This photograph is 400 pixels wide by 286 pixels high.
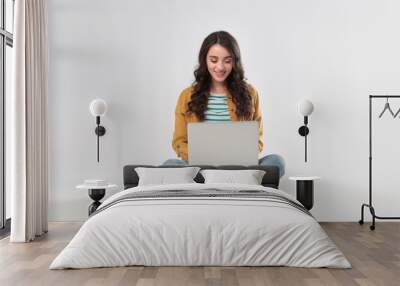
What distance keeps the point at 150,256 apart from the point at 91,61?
3.46m

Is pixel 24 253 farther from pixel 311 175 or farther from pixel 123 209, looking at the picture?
pixel 311 175

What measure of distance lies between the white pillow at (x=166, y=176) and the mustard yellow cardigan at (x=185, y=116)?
0.79 meters

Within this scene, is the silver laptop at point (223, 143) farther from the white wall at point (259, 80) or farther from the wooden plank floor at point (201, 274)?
the wooden plank floor at point (201, 274)

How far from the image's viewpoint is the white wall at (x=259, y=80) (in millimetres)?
7016

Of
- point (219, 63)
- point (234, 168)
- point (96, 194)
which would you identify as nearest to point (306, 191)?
point (234, 168)

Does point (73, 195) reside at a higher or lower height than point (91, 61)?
lower

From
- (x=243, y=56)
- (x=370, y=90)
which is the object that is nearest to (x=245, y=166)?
(x=243, y=56)

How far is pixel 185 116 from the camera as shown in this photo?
22.9ft

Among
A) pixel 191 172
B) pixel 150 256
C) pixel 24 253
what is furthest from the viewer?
pixel 191 172

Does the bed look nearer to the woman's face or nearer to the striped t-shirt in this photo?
the striped t-shirt

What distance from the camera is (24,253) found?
4.97 meters

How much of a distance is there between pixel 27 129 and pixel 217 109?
2234mm

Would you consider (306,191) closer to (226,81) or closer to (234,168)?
(234,168)

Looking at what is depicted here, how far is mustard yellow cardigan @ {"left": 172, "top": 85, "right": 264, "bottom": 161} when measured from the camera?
6.92 m
